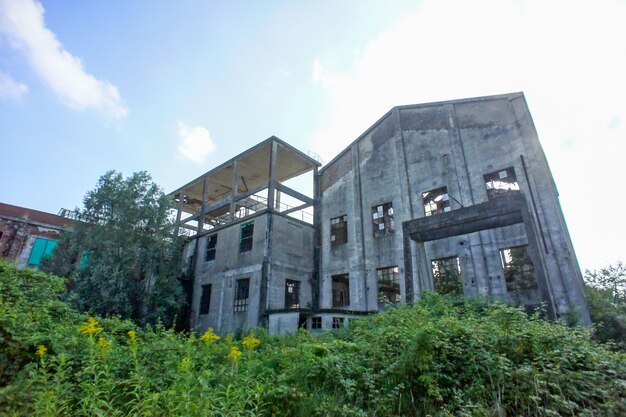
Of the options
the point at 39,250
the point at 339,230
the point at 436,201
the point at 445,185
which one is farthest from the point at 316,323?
the point at 39,250

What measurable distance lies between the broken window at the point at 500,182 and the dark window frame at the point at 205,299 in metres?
17.6

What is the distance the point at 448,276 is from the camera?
1507 centimetres

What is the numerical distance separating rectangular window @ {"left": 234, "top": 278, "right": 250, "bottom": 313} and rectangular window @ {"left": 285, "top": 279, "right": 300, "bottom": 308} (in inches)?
88.9

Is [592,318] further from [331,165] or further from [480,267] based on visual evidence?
[331,165]

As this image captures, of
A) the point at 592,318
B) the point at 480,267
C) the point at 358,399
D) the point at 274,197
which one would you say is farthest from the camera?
the point at 274,197

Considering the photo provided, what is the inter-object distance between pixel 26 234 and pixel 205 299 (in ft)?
51.4

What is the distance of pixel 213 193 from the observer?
96.0ft

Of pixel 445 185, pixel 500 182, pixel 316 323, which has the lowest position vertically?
pixel 316 323

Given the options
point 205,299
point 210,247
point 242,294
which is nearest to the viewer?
point 242,294

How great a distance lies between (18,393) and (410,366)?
484cm

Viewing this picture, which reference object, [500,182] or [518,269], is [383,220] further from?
[518,269]

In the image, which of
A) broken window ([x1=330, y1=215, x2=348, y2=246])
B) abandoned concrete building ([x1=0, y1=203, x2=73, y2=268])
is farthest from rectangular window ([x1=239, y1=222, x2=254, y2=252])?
abandoned concrete building ([x1=0, y1=203, x2=73, y2=268])

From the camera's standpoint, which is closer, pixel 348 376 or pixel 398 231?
pixel 348 376

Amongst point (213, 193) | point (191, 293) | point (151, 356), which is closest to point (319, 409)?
point (151, 356)
